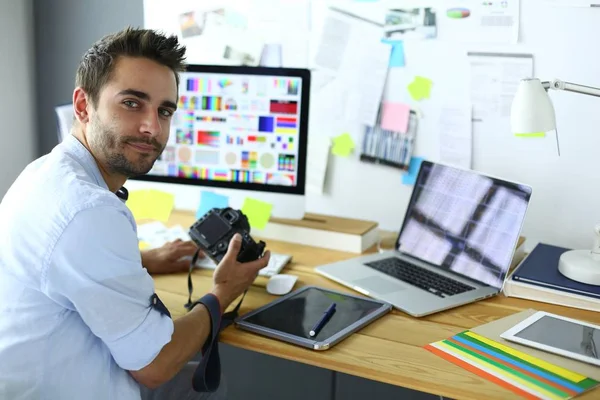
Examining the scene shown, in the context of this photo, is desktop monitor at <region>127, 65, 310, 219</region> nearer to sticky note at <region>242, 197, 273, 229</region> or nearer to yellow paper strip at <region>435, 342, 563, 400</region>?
sticky note at <region>242, 197, 273, 229</region>

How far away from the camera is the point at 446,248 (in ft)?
5.32

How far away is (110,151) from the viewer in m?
1.27

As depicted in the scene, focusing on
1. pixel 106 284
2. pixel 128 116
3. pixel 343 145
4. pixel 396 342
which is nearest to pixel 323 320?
pixel 396 342

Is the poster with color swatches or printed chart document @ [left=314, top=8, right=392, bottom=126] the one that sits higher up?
printed chart document @ [left=314, top=8, right=392, bottom=126]

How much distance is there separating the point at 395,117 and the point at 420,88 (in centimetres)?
11

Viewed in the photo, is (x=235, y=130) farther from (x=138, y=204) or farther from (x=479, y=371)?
(x=479, y=371)

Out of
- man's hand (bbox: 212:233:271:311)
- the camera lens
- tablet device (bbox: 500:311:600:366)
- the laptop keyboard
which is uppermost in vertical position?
the camera lens

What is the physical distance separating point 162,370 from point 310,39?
44.3 inches

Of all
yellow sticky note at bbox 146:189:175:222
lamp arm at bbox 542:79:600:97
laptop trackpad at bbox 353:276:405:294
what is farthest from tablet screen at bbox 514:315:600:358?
yellow sticky note at bbox 146:189:175:222

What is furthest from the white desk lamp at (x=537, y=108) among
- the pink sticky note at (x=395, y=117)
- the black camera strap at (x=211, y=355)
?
the black camera strap at (x=211, y=355)

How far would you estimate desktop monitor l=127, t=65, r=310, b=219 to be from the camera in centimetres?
176

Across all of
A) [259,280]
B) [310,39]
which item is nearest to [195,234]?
[259,280]

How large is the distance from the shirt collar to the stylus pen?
49cm

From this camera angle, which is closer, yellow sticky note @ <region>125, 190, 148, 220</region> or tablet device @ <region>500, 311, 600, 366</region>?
tablet device @ <region>500, 311, 600, 366</region>
